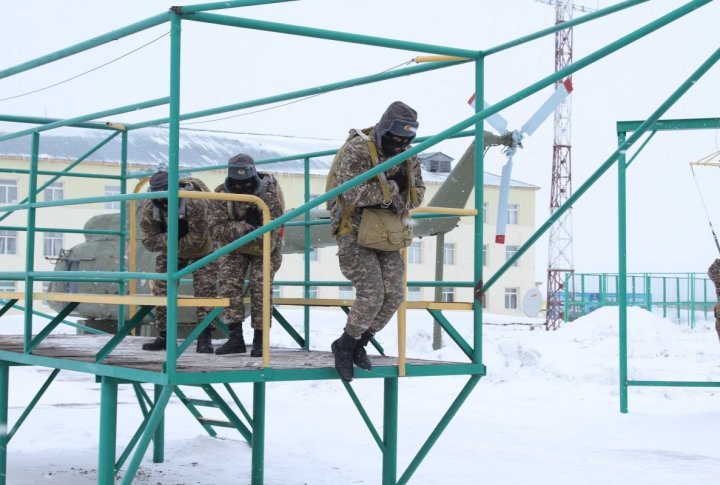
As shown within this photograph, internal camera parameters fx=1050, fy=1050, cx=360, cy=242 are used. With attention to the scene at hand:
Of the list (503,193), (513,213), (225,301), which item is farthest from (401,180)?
(513,213)

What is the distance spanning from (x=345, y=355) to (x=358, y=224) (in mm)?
725

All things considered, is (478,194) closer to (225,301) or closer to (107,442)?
(225,301)

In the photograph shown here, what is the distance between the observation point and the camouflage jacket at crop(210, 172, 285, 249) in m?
6.74

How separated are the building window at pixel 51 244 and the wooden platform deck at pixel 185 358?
124 feet

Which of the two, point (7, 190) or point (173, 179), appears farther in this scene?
point (7, 190)

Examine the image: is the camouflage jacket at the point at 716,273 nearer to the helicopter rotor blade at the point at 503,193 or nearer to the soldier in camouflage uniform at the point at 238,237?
the helicopter rotor blade at the point at 503,193

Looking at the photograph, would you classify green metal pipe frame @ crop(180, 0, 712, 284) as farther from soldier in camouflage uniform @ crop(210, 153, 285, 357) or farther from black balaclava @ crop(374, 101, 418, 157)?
soldier in camouflage uniform @ crop(210, 153, 285, 357)

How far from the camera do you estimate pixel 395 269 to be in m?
5.86

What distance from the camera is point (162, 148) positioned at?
46688 millimetres

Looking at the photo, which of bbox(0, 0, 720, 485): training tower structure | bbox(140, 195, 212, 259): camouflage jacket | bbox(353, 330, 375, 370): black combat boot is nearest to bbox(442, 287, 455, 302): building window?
bbox(0, 0, 720, 485): training tower structure

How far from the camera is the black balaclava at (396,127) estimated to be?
18.5 ft

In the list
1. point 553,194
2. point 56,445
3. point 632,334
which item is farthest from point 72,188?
point 56,445

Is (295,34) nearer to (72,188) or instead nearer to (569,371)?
(569,371)

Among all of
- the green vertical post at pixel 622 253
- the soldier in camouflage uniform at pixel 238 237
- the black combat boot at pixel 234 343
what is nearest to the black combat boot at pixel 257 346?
the soldier in camouflage uniform at pixel 238 237
